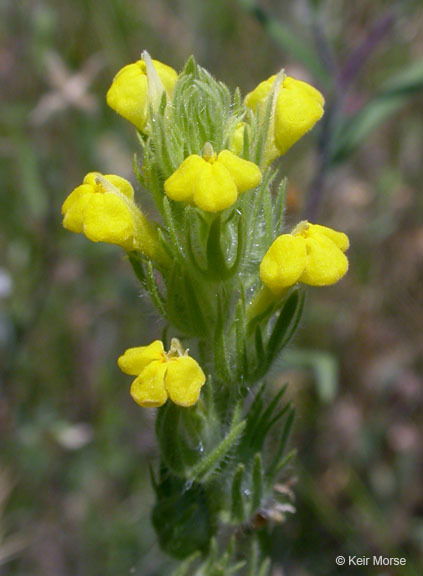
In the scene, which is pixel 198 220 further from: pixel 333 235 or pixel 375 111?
pixel 375 111

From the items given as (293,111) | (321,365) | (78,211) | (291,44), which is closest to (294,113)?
(293,111)

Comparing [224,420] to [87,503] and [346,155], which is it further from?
[87,503]

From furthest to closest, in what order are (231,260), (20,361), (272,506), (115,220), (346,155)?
(20,361) → (346,155) → (272,506) → (231,260) → (115,220)

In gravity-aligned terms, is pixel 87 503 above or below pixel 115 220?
below

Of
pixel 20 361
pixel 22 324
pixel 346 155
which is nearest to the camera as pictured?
pixel 346 155

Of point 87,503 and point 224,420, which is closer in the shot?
point 224,420

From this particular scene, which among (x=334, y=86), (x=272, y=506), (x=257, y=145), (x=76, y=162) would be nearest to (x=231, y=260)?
(x=257, y=145)
